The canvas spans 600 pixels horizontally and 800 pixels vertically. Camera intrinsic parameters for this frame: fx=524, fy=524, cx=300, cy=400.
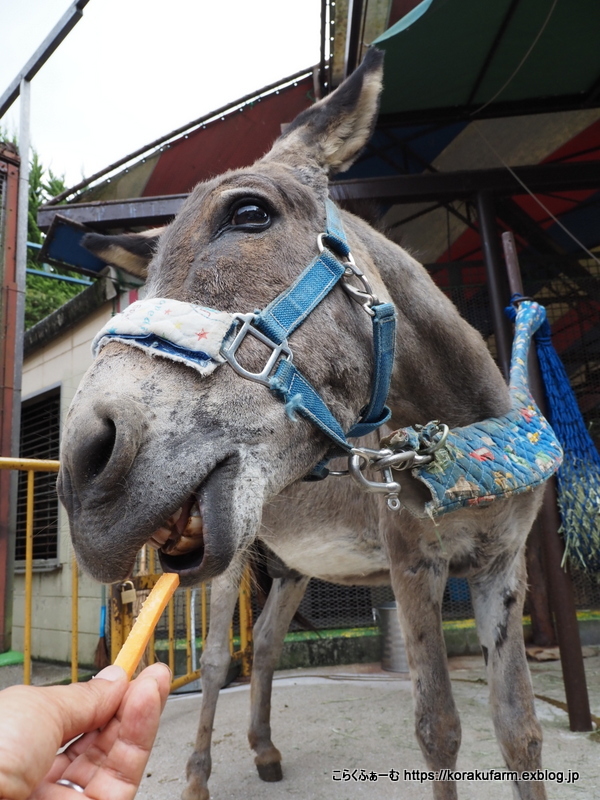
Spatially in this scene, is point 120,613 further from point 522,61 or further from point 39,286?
point 39,286

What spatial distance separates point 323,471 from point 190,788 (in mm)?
2237

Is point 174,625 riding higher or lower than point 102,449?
lower

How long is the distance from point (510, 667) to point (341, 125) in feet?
6.77

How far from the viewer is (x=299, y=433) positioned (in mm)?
1271

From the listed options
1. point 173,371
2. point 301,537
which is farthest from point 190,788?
point 173,371

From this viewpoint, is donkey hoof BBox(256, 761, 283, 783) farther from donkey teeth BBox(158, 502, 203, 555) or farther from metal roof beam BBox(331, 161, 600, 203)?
metal roof beam BBox(331, 161, 600, 203)

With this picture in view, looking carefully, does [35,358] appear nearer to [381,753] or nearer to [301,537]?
[301,537]

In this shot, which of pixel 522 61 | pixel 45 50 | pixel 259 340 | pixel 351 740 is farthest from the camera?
pixel 45 50

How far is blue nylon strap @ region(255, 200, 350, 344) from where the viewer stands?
50.0 inches

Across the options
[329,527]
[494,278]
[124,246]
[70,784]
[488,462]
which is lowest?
[70,784]

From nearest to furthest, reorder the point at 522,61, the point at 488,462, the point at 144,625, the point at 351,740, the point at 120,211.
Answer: the point at 144,625 < the point at 488,462 < the point at 351,740 < the point at 522,61 < the point at 120,211

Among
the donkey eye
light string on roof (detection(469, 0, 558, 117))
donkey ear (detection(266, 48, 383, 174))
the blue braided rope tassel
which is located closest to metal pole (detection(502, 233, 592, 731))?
the blue braided rope tassel

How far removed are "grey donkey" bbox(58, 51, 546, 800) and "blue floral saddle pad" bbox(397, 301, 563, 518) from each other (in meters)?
0.09

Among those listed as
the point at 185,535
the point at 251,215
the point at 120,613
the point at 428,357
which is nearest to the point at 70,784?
the point at 185,535
